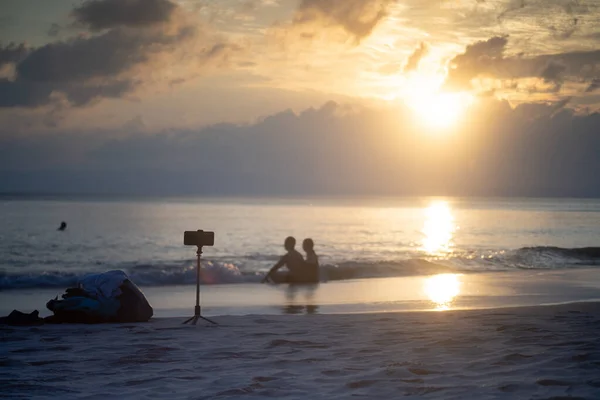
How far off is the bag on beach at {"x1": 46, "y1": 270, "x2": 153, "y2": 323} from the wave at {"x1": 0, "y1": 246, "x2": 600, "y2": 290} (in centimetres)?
963

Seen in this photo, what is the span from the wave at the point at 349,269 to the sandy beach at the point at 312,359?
11.6m

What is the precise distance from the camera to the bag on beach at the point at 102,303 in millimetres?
10492

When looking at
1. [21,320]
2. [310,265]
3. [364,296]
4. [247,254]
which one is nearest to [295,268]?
[310,265]

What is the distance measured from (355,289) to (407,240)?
28219 mm

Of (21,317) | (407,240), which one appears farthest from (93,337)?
(407,240)

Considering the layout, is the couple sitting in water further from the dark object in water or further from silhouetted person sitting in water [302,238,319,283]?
the dark object in water

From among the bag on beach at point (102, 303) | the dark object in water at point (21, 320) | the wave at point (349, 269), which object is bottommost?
the wave at point (349, 269)

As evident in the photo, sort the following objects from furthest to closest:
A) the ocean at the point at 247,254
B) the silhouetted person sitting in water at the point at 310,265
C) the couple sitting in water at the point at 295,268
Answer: the ocean at the point at 247,254
the silhouetted person sitting in water at the point at 310,265
the couple sitting in water at the point at 295,268

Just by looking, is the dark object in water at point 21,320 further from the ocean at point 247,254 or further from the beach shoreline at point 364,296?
the ocean at point 247,254

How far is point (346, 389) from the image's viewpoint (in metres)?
6.17

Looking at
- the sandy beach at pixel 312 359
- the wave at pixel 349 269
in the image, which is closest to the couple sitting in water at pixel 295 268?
the wave at pixel 349 269

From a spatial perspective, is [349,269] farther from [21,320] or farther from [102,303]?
[21,320]

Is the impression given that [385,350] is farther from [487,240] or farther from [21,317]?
[487,240]

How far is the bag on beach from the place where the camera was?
10.5 meters
